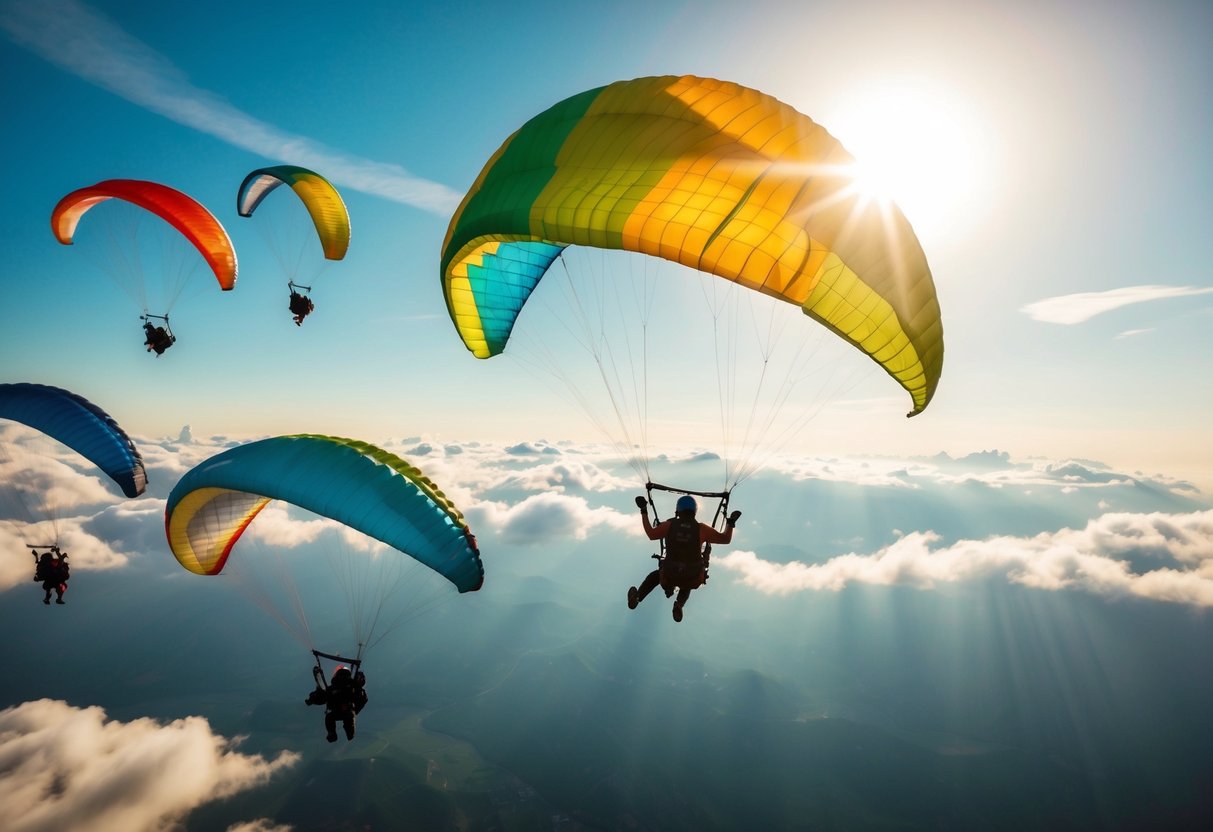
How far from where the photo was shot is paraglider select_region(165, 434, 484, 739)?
29.1 feet

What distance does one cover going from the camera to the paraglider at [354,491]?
8883mm

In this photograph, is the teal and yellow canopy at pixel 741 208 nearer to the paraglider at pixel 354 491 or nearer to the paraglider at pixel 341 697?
the paraglider at pixel 354 491

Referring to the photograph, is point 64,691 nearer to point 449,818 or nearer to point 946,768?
point 449,818

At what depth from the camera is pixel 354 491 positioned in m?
9.11

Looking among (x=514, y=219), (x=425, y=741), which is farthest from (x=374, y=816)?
(x=514, y=219)

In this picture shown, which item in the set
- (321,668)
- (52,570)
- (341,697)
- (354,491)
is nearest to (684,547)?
(354,491)

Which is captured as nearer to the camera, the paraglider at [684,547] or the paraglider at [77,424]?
the paraglider at [684,547]

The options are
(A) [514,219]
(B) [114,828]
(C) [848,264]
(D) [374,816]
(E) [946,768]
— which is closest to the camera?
(C) [848,264]

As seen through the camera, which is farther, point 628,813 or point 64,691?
point 64,691

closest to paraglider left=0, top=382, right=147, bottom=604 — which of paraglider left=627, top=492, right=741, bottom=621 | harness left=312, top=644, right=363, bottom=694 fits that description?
harness left=312, top=644, right=363, bottom=694

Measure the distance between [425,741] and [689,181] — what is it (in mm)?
175641

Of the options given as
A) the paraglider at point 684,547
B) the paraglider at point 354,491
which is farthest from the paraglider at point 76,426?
the paraglider at point 684,547

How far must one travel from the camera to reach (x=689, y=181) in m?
6.38

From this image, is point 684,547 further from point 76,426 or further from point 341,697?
point 76,426
